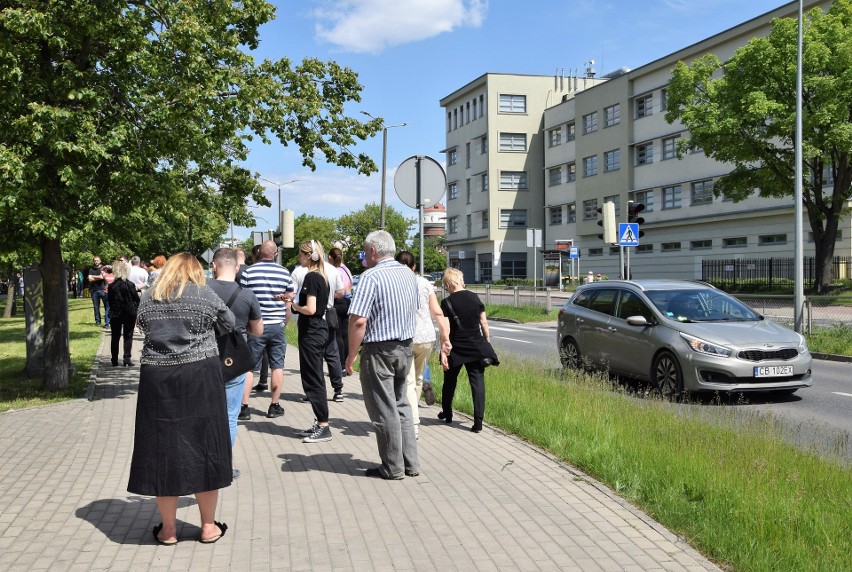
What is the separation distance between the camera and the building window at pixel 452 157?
82688mm

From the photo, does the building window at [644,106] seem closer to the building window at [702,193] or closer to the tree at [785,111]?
the building window at [702,193]

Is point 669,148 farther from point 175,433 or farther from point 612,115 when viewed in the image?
point 175,433

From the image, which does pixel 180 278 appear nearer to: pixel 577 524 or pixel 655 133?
pixel 577 524

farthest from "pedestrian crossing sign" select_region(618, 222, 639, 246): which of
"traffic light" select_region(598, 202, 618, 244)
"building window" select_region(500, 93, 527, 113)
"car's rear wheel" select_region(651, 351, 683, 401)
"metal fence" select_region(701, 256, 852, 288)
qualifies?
"building window" select_region(500, 93, 527, 113)

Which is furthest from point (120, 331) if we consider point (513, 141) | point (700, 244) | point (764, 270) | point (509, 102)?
point (509, 102)

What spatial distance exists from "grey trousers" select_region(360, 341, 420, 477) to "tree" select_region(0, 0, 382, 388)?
5.24 m

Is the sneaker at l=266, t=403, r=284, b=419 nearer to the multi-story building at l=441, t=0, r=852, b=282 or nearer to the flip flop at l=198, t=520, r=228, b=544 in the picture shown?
the flip flop at l=198, t=520, r=228, b=544

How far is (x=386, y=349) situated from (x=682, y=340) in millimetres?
5948

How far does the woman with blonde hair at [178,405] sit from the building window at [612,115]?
57.3m

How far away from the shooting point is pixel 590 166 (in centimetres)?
6353

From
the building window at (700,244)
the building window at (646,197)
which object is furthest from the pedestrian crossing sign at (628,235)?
the building window at (646,197)

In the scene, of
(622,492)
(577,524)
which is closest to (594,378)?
(622,492)

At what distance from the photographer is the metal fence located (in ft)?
122

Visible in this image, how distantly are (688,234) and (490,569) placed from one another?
1985 inches
